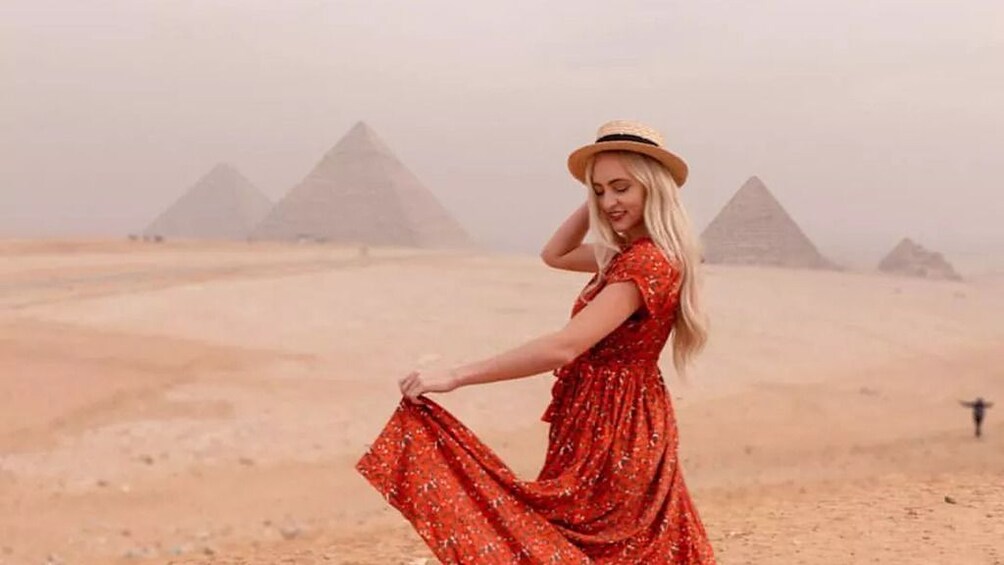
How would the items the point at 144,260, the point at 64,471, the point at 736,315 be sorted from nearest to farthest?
the point at 64,471 < the point at 736,315 < the point at 144,260

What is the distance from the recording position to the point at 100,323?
16.8 m

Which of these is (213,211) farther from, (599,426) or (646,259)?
(646,259)

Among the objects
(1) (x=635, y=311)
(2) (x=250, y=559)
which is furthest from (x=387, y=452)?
(2) (x=250, y=559)

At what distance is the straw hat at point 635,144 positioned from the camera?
2.55m

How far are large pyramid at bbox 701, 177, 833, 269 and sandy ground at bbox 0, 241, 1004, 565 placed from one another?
4.54m

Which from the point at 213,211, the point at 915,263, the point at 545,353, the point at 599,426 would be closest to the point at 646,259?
the point at 545,353

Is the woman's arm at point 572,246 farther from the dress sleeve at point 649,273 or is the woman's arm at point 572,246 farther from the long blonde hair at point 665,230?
the dress sleeve at point 649,273

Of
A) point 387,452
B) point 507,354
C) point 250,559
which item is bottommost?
point 250,559

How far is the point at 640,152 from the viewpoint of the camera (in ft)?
8.46

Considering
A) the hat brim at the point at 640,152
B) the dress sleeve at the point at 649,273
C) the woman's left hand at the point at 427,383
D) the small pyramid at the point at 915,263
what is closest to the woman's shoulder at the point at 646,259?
the dress sleeve at the point at 649,273

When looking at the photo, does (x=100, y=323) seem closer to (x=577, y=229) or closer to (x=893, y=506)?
(x=893, y=506)

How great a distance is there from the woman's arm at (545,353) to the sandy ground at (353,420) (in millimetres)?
2917

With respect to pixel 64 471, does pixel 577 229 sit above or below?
above

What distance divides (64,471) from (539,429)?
15.6 ft
